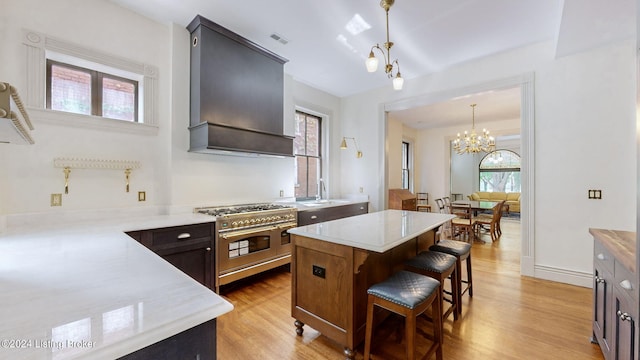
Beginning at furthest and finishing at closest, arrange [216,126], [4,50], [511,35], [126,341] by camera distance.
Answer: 1. [511,35]
2. [216,126]
3. [4,50]
4. [126,341]

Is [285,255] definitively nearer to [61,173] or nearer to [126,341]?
[61,173]

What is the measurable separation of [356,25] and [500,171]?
441 inches

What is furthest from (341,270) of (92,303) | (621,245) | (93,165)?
(93,165)

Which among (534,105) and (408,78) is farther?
(408,78)

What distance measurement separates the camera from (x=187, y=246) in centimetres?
247

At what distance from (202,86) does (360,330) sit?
9.25 ft

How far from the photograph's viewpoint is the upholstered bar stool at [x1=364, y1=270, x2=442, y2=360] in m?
1.48

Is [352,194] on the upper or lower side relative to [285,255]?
upper

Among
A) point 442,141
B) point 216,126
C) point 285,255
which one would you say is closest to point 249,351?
point 285,255

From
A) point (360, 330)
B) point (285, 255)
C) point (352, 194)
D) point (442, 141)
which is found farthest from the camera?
point (442, 141)

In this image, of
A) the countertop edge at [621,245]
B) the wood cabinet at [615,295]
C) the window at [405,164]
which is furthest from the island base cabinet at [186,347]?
the window at [405,164]

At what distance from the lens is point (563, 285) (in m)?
3.03

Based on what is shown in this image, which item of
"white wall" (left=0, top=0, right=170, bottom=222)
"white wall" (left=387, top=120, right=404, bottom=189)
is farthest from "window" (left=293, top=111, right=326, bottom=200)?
"white wall" (left=0, top=0, right=170, bottom=222)

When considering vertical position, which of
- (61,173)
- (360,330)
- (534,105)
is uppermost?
(534,105)
